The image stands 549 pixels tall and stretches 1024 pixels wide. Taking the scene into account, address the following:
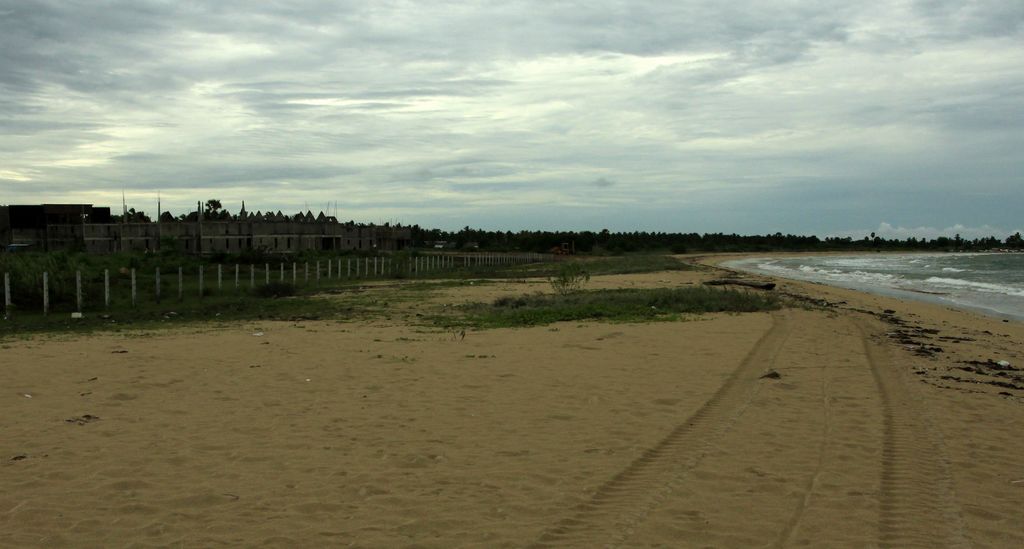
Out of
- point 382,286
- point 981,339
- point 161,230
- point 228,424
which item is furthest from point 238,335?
point 161,230

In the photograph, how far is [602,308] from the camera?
17812 mm

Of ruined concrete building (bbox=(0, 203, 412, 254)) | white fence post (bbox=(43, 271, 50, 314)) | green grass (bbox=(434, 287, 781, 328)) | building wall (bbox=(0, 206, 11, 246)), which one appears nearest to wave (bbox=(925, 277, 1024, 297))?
green grass (bbox=(434, 287, 781, 328))

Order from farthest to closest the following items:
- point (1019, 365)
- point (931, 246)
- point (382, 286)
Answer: point (931, 246), point (382, 286), point (1019, 365)

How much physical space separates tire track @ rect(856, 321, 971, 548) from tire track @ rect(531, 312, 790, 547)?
133 centimetres

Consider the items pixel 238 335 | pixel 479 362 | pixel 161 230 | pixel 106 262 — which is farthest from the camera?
pixel 161 230

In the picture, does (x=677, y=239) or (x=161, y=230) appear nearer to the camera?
(x=161, y=230)

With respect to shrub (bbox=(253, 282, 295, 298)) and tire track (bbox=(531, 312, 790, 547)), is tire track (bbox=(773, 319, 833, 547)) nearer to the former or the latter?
tire track (bbox=(531, 312, 790, 547))

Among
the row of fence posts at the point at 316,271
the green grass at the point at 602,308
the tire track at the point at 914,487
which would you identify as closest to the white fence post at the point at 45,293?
the row of fence posts at the point at 316,271

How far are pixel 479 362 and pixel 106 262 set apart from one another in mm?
33561

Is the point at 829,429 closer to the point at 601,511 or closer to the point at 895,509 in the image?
the point at 895,509

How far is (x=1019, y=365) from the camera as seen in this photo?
478 inches

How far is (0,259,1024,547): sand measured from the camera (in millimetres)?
4852

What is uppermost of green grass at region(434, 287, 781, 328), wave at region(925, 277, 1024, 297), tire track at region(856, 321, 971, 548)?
green grass at region(434, 287, 781, 328)

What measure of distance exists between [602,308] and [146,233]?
51394mm
